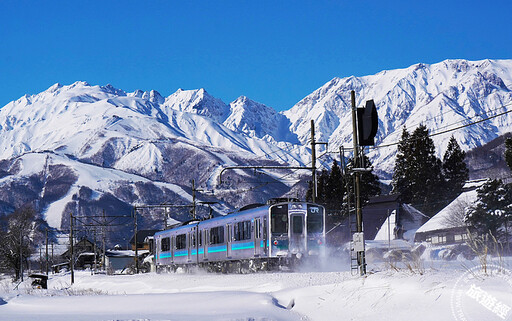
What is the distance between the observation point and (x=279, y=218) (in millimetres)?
31922

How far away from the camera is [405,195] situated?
299ft

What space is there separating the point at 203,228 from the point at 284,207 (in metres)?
9.45

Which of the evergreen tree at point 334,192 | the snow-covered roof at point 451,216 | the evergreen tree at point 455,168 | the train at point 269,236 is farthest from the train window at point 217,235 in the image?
the evergreen tree at point 455,168

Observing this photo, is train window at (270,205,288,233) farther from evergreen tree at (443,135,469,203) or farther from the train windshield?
evergreen tree at (443,135,469,203)

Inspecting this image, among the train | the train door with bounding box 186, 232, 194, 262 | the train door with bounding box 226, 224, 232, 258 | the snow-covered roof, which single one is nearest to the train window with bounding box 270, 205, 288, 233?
the train

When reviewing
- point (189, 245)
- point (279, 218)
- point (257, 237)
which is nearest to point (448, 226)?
point (189, 245)

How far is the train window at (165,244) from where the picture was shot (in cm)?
4917

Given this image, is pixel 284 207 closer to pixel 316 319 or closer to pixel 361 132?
pixel 361 132

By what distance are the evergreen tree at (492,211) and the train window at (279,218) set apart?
82.9ft

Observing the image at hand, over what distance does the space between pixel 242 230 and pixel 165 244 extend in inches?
677

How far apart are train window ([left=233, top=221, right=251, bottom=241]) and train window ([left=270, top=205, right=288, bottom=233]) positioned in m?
2.11

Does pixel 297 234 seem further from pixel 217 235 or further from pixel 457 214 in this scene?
pixel 457 214

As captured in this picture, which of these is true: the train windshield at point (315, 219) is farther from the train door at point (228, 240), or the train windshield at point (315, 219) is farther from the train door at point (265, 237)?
the train door at point (228, 240)

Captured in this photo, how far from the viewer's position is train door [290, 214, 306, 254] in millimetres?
32125
